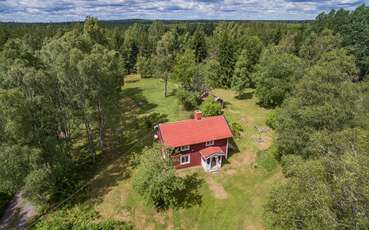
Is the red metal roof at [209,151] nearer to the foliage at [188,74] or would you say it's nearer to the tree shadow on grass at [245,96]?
the foliage at [188,74]

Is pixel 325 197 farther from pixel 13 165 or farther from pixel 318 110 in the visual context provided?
pixel 13 165

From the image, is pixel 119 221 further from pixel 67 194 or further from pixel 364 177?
pixel 364 177

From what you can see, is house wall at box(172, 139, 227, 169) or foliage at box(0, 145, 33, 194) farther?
house wall at box(172, 139, 227, 169)

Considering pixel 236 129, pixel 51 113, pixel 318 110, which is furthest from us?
pixel 236 129

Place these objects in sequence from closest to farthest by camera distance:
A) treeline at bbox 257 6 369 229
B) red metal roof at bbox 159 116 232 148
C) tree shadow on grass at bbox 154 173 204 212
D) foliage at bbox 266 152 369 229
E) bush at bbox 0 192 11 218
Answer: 1. foliage at bbox 266 152 369 229
2. treeline at bbox 257 6 369 229
3. tree shadow on grass at bbox 154 173 204 212
4. bush at bbox 0 192 11 218
5. red metal roof at bbox 159 116 232 148

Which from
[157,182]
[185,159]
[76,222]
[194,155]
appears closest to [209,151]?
[194,155]

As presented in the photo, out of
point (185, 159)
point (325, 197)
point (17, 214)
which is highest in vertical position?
point (325, 197)

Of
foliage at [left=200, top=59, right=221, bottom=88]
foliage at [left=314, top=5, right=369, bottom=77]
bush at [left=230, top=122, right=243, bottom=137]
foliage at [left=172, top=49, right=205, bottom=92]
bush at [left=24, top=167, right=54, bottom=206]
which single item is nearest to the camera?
bush at [left=24, top=167, right=54, bottom=206]

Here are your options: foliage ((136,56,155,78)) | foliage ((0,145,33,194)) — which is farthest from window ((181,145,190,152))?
foliage ((136,56,155,78))

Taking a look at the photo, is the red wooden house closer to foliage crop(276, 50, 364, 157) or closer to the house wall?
the house wall
